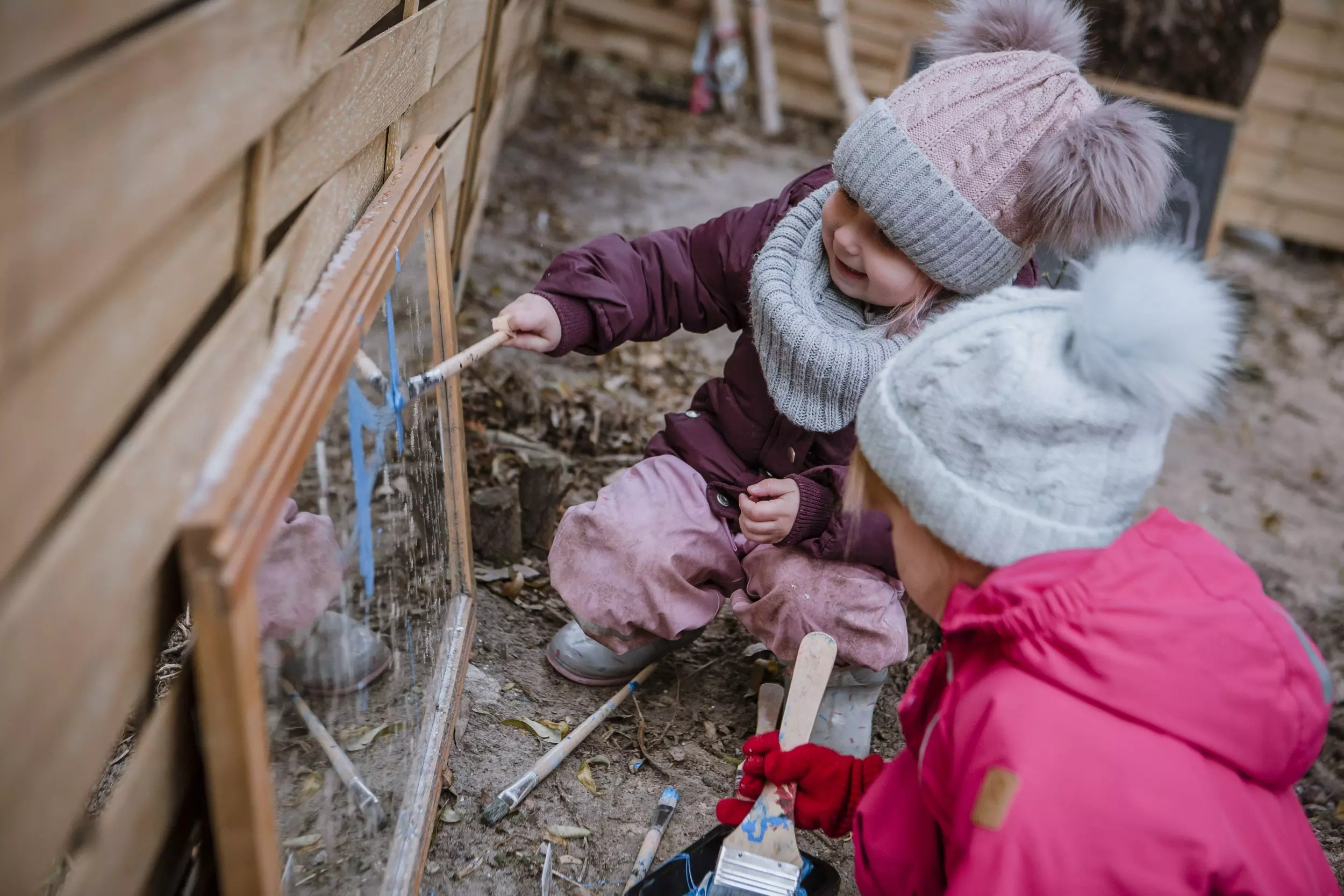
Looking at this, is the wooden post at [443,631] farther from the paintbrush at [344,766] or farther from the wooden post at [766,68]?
the wooden post at [766,68]

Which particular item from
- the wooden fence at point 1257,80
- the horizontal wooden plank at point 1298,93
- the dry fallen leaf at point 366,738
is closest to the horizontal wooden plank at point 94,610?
the dry fallen leaf at point 366,738

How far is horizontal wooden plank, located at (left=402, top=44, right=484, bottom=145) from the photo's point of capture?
79.5 inches

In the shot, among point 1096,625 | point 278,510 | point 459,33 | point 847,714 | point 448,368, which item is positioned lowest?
point 847,714

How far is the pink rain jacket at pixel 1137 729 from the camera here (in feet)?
3.78

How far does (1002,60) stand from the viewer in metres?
1.97

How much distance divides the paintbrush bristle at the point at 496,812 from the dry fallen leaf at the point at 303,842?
0.71 meters

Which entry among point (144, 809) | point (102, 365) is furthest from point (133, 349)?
point (144, 809)

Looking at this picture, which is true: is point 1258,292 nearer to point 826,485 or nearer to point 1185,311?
point 826,485

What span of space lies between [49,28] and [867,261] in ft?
4.99

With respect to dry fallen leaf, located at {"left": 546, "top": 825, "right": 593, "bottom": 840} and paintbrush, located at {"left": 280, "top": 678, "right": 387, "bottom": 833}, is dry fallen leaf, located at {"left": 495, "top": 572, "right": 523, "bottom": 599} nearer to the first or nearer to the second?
dry fallen leaf, located at {"left": 546, "top": 825, "right": 593, "bottom": 840}

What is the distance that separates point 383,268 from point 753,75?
6.37m

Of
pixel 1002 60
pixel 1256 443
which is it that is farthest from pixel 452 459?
pixel 1256 443

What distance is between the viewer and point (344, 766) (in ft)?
4.57

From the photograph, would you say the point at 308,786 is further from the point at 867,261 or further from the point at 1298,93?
the point at 1298,93
